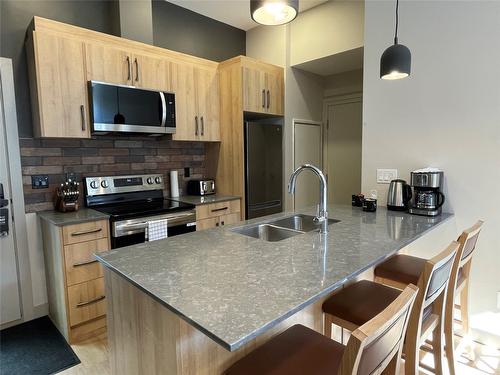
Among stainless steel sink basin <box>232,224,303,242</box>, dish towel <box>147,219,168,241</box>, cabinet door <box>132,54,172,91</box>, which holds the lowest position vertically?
dish towel <box>147,219,168,241</box>

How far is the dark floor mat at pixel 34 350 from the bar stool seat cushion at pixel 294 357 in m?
1.58

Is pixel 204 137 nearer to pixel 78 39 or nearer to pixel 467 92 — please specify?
pixel 78 39

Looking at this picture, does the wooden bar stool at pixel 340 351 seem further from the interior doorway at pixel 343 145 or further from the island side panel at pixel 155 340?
the interior doorway at pixel 343 145

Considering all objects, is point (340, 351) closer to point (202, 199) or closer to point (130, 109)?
point (202, 199)

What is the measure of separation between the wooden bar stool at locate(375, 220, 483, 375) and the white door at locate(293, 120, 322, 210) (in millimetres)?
2001

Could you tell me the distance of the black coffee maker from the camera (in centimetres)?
213

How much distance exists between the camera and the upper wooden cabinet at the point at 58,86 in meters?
2.28

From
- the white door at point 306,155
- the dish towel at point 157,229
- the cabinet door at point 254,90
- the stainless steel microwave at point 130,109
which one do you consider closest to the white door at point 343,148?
the white door at point 306,155

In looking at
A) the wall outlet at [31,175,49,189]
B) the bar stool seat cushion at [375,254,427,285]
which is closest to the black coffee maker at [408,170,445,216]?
the bar stool seat cushion at [375,254,427,285]

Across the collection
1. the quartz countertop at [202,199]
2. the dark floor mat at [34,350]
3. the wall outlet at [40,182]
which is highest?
the wall outlet at [40,182]

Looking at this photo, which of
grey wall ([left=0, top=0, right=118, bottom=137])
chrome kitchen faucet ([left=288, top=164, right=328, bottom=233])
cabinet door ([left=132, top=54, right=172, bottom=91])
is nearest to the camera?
chrome kitchen faucet ([left=288, top=164, right=328, bottom=233])

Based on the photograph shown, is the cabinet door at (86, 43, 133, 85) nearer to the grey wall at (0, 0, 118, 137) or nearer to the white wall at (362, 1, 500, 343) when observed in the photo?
the grey wall at (0, 0, 118, 137)

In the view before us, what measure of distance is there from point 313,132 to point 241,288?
3419 millimetres

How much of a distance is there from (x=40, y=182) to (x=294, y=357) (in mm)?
2460
